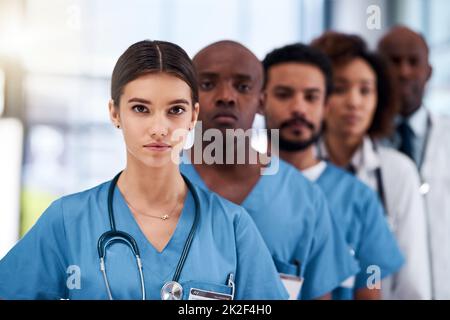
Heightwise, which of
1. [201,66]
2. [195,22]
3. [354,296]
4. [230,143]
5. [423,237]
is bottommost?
[354,296]

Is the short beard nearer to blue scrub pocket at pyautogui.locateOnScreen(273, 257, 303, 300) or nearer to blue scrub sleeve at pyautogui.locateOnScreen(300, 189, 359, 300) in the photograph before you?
blue scrub sleeve at pyautogui.locateOnScreen(300, 189, 359, 300)

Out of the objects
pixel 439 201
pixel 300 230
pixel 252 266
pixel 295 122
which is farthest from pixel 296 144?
pixel 439 201

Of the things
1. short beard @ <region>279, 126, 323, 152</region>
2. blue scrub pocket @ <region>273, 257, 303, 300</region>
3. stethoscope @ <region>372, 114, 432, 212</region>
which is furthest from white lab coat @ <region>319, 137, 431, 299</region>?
blue scrub pocket @ <region>273, 257, 303, 300</region>

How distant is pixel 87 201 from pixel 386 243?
0.60 meters

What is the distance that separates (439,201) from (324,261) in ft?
1.49

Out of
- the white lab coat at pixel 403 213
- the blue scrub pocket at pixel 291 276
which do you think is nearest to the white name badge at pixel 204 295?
the blue scrub pocket at pixel 291 276

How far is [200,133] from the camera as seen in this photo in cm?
93

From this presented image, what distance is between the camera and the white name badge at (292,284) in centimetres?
100

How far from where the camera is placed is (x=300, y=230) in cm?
104

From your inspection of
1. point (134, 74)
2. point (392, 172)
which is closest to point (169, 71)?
point (134, 74)

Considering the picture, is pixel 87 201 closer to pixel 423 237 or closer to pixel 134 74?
pixel 134 74

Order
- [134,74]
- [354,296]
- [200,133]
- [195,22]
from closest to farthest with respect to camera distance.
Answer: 1. [134,74]
2. [200,133]
3. [195,22]
4. [354,296]

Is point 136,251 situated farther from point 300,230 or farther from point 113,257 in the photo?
point 300,230

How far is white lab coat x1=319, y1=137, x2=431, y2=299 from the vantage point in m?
1.30
